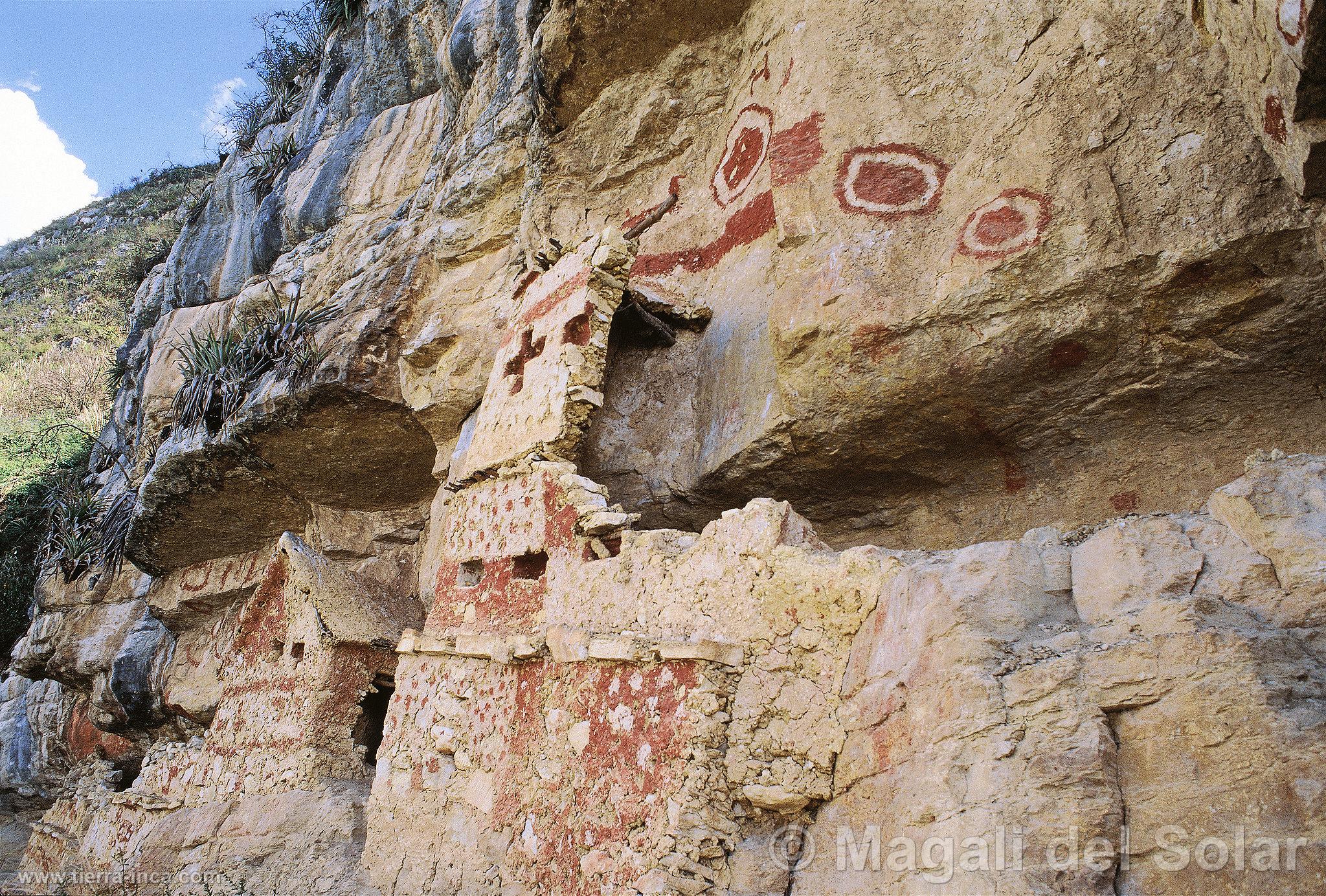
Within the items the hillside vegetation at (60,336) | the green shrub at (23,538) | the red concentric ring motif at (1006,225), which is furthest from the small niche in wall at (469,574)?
the green shrub at (23,538)

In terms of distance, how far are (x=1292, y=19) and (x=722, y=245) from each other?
399cm

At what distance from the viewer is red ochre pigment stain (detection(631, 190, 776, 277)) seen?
20.1 feet

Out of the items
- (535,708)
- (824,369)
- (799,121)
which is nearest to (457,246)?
(799,121)

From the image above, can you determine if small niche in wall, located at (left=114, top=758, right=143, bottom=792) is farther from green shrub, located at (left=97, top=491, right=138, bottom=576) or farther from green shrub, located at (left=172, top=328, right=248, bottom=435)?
green shrub, located at (left=172, top=328, right=248, bottom=435)

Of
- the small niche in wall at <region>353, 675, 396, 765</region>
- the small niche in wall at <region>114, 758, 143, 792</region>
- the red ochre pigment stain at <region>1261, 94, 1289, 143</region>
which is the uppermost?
the red ochre pigment stain at <region>1261, 94, 1289, 143</region>

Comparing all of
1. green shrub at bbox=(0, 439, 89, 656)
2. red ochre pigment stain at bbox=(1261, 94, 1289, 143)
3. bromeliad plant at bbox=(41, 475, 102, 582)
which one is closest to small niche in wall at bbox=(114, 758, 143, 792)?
bromeliad plant at bbox=(41, 475, 102, 582)

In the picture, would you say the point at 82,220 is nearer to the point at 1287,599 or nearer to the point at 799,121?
the point at 799,121

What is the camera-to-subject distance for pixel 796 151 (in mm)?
5297

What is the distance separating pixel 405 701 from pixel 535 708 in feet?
4.72

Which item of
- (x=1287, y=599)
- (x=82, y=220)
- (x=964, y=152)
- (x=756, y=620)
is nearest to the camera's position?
(x=1287, y=599)

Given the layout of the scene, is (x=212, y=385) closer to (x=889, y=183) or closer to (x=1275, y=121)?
(x=889, y=183)

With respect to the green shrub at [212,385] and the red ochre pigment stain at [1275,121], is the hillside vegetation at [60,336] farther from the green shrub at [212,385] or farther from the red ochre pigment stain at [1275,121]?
the red ochre pigment stain at [1275,121]

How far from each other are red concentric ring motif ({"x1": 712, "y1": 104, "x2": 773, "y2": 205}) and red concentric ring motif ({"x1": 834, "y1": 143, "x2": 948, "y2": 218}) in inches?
42.6

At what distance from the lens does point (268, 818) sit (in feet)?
19.8
